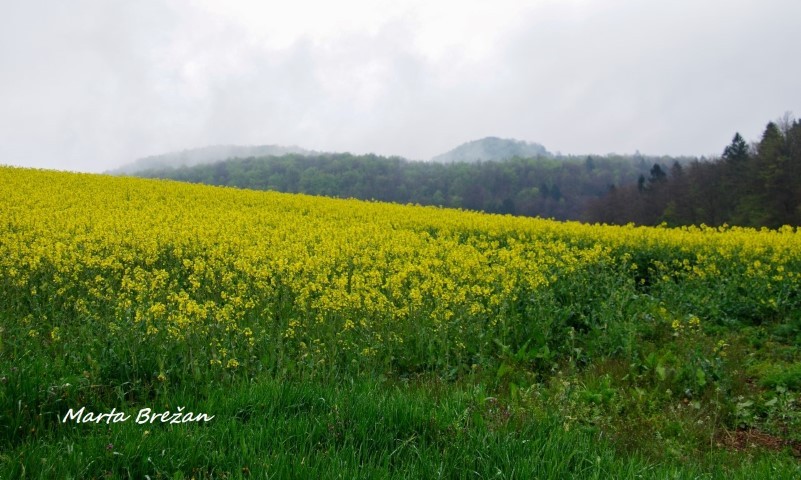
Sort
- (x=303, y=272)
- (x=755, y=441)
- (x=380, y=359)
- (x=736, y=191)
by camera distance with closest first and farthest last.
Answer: (x=755, y=441) → (x=380, y=359) → (x=303, y=272) → (x=736, y=191)

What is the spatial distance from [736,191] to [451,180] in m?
61.2

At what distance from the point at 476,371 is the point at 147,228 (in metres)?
7.79

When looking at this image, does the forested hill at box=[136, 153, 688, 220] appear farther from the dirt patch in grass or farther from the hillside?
the dirt patch in grass

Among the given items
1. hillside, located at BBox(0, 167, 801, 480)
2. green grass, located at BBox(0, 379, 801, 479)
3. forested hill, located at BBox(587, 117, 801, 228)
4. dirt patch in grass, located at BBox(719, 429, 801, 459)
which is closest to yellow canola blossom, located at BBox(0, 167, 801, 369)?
hillside, located at BBox(0, 167, 801, 480)

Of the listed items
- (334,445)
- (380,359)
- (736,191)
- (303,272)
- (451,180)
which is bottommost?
(380,359)

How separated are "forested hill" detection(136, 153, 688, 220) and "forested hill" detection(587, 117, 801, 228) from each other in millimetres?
23881

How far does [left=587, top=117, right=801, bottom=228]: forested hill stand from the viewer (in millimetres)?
35188

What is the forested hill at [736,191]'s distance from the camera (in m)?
35.2

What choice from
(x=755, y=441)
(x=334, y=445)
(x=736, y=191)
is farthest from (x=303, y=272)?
(x=736, y=191)

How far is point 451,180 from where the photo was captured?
98.8 meters

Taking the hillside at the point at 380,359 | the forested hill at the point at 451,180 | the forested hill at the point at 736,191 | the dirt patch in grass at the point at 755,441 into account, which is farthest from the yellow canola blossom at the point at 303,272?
the forested hill at the point at 451,180

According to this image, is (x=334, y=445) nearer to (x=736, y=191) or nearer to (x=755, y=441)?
(x=755, y=441)

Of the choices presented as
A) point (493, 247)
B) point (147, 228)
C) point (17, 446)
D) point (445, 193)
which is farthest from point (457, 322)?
point (445, 193)

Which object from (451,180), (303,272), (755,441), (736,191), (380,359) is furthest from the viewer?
(451,180)
